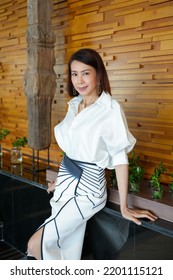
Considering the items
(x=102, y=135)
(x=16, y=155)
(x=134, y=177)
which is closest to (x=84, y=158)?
(x=102, y=135)

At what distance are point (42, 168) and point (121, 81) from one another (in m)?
1.21

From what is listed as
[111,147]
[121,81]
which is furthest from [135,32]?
[111,147]

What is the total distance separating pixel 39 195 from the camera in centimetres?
266

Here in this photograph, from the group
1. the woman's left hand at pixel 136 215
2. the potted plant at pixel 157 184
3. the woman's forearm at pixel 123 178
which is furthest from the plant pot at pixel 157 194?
the woman's forearm at pixel 123 178

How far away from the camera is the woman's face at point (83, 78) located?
5.86ft

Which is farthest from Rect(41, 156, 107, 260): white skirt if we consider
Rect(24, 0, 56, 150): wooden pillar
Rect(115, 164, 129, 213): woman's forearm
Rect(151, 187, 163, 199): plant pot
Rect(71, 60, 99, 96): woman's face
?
Rect(24, 0, 56, 150): wooden pillar

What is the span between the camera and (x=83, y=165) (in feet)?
6.25

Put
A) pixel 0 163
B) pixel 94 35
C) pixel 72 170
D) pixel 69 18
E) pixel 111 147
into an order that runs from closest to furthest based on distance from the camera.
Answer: pixel 111 147, pixel 72 170, pixel 94 35, pixel 69 18, pixel 0 163

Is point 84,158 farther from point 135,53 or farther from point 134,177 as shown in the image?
point 135,53

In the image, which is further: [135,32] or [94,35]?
[94,35]

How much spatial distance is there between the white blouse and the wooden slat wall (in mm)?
541

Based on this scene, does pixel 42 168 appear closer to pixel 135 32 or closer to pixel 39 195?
pixel 39 195

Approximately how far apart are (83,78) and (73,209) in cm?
78

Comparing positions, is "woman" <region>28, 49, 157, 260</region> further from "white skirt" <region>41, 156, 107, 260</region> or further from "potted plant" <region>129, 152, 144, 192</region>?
"potted plant" <region>129, 152, 144, 192</region>
